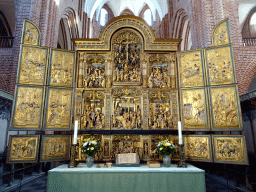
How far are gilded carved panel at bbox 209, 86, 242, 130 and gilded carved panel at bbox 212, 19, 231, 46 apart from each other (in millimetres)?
1677

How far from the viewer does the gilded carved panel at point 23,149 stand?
20.1ft

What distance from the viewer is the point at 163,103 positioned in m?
7.48

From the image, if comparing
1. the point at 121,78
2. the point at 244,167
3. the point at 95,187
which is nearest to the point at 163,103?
the point at 121,78

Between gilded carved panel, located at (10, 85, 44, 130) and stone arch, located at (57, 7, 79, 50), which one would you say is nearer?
gilded carved panel, located at (10, 85, 44, 130)

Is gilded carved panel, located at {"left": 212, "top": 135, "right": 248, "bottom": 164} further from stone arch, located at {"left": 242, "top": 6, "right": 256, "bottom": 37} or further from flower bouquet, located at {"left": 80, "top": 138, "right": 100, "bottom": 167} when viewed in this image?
stone arch, located at {"left": 242, "top": 6, "right": 256, "bottom": 37}

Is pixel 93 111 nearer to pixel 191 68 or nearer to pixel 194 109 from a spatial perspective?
pixel 194 109

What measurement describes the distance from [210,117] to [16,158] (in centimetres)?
656

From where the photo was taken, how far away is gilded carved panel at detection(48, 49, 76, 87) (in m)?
Answer: 6.98

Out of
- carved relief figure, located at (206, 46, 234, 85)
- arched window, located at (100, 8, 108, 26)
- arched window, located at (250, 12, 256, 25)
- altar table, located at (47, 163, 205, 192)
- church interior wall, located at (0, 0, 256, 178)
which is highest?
arched window, located at (100, 8, 108, 26)

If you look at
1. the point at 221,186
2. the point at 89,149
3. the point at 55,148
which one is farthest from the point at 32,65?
the point at 221,186

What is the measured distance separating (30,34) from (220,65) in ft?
22.6

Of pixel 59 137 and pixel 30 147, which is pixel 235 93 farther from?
pixel 30 147

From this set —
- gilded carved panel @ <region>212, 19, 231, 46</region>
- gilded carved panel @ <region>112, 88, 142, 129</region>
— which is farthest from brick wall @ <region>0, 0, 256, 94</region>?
gilded carved panel @ <region>112, 88, 142, 129</region>

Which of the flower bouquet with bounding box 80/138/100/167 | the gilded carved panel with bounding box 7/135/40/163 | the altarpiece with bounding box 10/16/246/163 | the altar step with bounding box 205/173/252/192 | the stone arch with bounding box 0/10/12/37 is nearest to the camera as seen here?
the flower bouquet with bounding box 80/138/100/167
